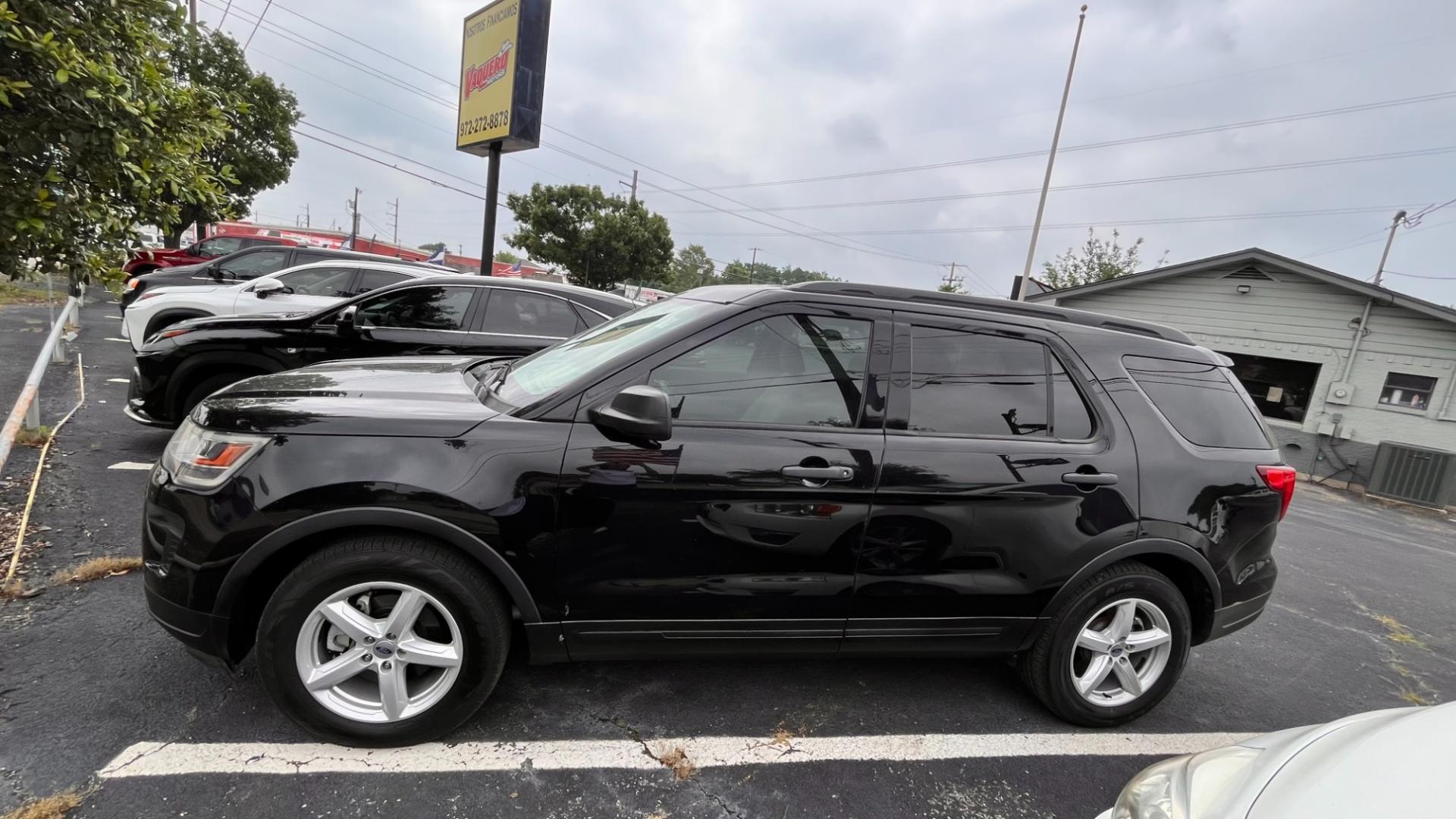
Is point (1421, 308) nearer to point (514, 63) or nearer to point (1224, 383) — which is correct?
point (1224, 383)

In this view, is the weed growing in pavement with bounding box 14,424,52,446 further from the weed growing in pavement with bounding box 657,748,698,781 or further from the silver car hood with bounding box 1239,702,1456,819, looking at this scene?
the silver car hood with bounding box 1239,702,1456,819

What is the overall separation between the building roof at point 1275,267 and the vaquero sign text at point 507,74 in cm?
994

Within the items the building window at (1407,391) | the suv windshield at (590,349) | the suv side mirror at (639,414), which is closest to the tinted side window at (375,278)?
the suv windshield at (590,349)

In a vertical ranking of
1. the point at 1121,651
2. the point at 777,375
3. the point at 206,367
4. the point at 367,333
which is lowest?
the point at 1121,651

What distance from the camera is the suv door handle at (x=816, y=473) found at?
232 cm

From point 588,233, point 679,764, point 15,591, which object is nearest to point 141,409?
point 15,591

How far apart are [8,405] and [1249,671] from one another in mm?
9129

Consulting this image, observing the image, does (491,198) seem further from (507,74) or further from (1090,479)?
(1090,479)

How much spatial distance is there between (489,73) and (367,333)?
27.9 feet

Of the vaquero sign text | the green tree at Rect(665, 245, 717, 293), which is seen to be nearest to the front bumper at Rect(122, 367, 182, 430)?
the vaquero sign text

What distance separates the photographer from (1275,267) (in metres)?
13.7

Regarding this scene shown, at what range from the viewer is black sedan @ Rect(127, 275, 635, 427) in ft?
15.1

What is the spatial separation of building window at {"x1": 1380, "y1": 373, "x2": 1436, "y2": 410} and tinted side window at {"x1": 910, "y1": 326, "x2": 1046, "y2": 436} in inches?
605

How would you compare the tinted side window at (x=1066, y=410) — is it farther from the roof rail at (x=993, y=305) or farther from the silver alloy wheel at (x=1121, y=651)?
the silver alloy wheel at (x=1121, y=651)
